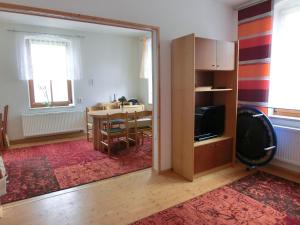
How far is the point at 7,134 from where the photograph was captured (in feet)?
15.4

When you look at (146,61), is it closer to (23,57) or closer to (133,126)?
(133,126)

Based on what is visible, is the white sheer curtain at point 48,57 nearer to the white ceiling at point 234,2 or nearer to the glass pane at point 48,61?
the glass pane at point 48,61

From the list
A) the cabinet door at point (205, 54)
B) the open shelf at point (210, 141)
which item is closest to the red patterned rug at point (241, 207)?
the open shelf at point (210, 141)

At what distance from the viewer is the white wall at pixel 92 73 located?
Result: 15.1 ft

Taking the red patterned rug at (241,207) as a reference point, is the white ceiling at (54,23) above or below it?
above

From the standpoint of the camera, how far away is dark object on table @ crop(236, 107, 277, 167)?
3068 millimetres

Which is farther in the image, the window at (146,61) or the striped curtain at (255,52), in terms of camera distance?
the window at (146,61)

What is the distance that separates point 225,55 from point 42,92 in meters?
4.14

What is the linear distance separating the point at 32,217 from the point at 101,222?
0.72 metres

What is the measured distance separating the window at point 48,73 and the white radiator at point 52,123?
335mm

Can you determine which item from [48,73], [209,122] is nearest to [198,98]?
[209,122]

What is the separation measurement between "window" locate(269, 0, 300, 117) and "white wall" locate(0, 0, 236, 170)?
0.73 m

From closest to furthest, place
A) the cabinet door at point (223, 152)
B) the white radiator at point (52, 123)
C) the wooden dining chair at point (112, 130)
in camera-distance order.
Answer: the cabinet door at point (223, 152), the wooden dining chair at point (112, 130), the white radiator at point (52, 123)

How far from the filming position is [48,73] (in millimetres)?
4977
